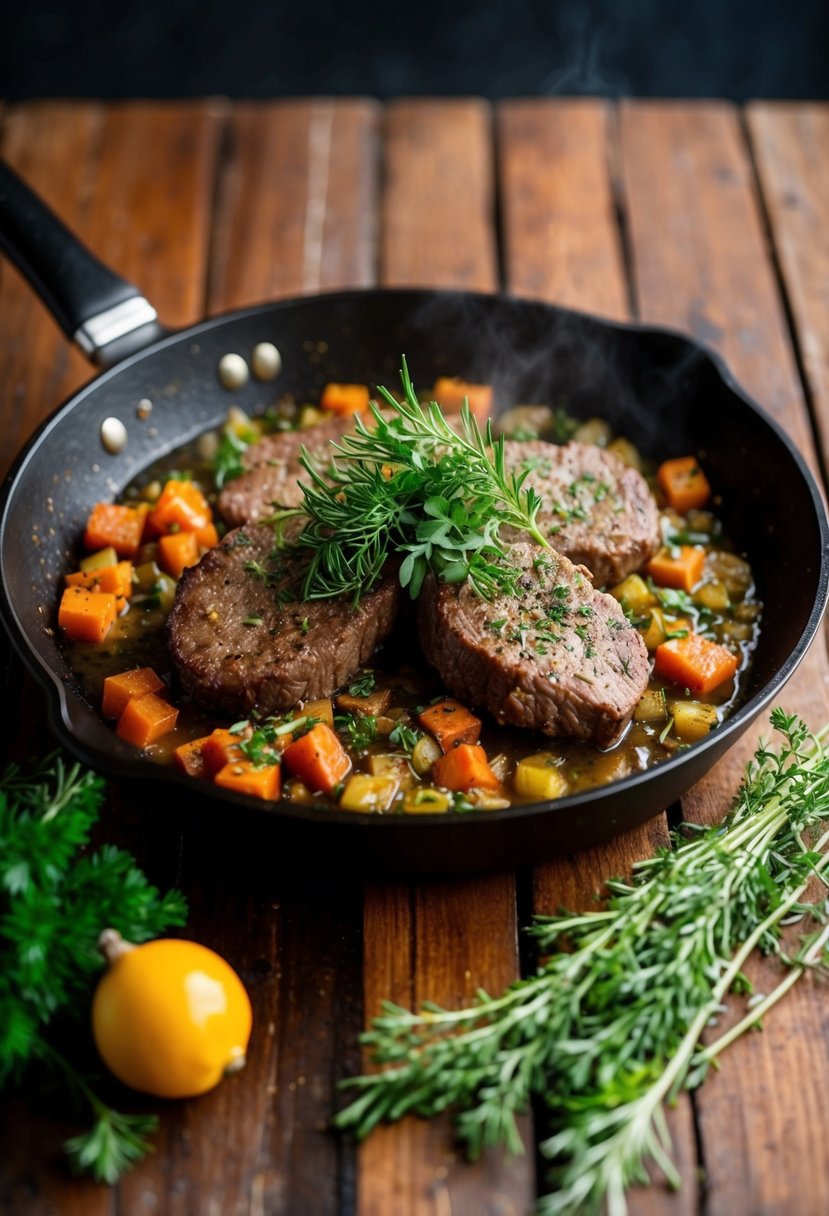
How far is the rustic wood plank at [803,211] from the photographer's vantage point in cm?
527

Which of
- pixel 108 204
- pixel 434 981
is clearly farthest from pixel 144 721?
pixel 108 204

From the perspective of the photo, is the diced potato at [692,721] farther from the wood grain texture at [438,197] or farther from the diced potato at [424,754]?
the wood grain texture at [438,197]

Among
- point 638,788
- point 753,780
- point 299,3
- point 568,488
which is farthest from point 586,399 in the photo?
point 299,3

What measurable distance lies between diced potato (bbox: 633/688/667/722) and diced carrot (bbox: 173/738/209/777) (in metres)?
1.22

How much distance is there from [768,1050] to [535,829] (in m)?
0.79

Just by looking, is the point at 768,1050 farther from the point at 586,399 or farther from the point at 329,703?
the point at 586,399

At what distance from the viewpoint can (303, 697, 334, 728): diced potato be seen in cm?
357

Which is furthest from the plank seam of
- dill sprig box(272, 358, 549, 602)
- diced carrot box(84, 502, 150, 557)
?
diced carrot box(84, 502, 150, 557)

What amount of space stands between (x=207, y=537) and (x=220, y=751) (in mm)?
1025

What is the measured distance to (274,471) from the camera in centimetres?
424

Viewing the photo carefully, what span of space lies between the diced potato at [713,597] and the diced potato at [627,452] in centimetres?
61

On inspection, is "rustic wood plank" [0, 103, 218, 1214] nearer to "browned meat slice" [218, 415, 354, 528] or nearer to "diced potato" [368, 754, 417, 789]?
"browned meat slice" [218, 415, 354, 528]

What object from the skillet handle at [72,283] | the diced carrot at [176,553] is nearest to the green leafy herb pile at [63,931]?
the diced carrot at [176,553]

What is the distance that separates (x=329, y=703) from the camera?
3.63 meters
